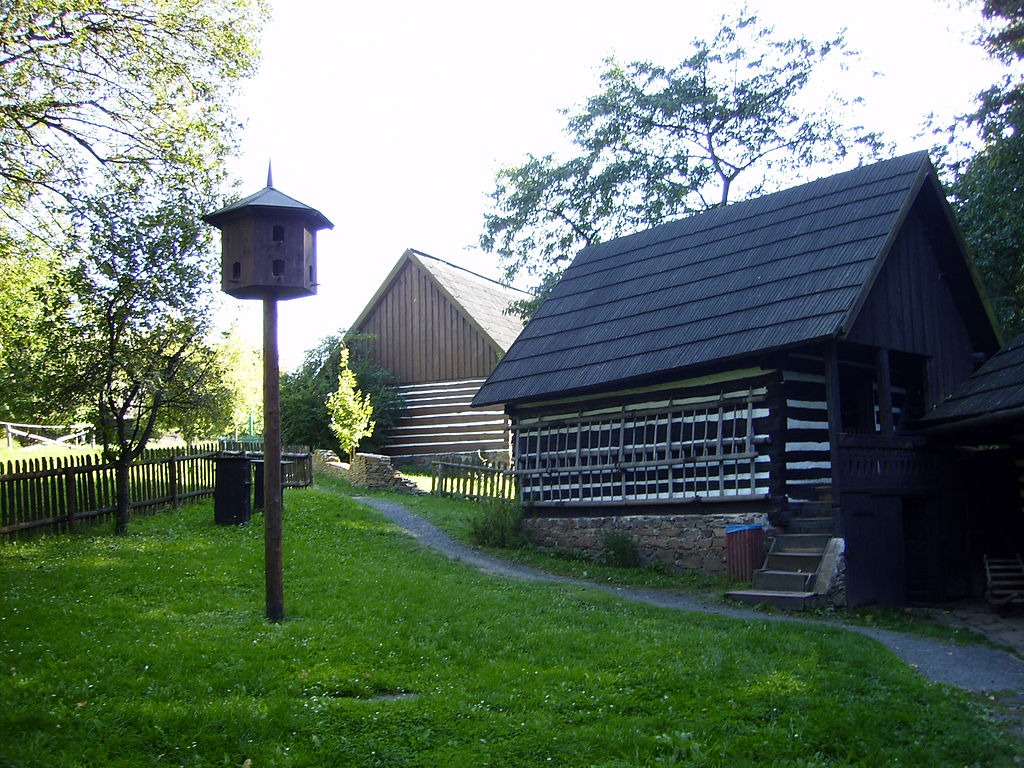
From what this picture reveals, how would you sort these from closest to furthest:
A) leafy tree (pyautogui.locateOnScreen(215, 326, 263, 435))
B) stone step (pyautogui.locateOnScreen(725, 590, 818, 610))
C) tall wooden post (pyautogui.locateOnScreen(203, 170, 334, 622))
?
1. tall wooden post (pyautogui.locateOnScreen(203, 170, 334, 622))
2. stone step (pyautogui.locateOnScreen(725, 590, 818, 610))
3. leafy tree (pyautogui.locateOnScreen(215, 326, 263, 435))

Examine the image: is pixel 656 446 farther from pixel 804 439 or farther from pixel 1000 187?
pixel 1000 187

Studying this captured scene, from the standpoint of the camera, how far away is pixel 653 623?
10.3 metres

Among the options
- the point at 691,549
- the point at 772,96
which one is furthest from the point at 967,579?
the point at 772,96

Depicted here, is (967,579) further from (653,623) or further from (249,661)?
(249,661)

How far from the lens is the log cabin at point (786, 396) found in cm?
1350

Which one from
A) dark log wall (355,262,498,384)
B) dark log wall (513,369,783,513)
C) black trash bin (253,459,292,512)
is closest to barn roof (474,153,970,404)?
dark log wall (513,369,783,513)

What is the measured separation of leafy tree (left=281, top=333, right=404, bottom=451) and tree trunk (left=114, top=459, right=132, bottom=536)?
15.1m

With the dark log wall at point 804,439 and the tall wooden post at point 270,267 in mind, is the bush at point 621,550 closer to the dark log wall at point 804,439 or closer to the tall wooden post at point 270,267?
the dark log wall at point 804,439

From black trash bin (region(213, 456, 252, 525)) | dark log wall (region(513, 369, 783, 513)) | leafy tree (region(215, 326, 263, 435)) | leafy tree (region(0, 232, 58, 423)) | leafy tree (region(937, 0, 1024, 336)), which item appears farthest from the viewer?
leafy tree (region(937, 0, 1024, 336))

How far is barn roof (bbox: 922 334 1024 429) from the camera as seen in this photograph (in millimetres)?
A: 13523

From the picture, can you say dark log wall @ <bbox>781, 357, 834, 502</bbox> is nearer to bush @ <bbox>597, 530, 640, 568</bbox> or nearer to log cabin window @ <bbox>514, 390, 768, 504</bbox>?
log cabin window @ <bbox>514, 390, 768, 504</bbox>

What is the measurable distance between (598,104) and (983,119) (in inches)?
424

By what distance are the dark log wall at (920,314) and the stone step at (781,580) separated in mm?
3673

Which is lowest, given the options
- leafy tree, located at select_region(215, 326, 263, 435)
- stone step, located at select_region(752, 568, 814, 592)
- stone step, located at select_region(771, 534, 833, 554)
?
stone step, located at select_region(752, 568, 814, 592)
